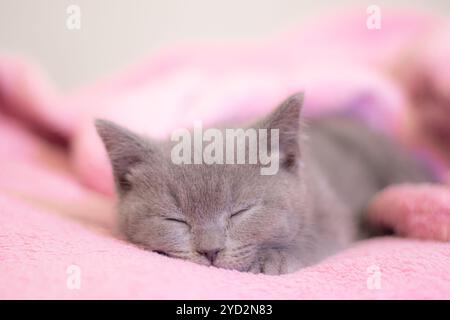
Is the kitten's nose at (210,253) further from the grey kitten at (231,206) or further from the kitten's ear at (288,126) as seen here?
the kitten's ear at (288,126)

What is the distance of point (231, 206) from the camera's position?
1.05 m

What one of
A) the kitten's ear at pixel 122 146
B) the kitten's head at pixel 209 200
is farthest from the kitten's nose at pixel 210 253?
the kitten's ear at pixel 122 146

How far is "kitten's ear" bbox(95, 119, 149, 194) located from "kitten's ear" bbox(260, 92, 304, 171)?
0.93ft

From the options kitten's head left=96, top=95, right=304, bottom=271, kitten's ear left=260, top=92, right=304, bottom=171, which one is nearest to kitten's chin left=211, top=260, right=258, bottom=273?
kitten's head left=96, top=95, right=304, bottom=271

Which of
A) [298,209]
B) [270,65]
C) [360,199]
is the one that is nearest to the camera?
[298,209]

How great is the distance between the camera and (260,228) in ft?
3.48

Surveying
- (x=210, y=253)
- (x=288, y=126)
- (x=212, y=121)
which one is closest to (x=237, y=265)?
(x=210, y=253)

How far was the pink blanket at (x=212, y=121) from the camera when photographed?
90 cm

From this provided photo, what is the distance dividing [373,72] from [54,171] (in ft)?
4.26

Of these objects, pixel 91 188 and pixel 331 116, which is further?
pixel 331 116

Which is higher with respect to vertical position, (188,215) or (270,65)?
(270,65)
